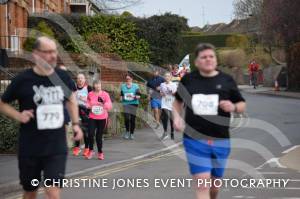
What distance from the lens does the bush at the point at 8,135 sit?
14820 mm

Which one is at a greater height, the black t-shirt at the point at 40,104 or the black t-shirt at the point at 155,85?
the black t-shirt at the point at 40,104

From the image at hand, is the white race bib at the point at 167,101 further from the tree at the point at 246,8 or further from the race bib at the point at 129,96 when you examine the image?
the tree at the point at 246,8

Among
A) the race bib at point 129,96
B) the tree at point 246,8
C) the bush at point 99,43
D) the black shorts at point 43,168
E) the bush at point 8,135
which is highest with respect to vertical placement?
the tree at point 246,8

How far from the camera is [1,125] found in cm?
1484

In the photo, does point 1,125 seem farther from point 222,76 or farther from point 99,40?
point 99,40

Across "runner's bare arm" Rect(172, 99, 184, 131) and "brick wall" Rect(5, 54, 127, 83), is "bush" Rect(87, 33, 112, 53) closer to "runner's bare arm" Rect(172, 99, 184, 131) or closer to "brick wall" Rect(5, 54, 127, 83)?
"brick wall" Rect(5, 54, 127, 83)

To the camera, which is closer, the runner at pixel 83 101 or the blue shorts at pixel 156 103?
the runner at pixel 83 101

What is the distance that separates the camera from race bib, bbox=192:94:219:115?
7.07 metres

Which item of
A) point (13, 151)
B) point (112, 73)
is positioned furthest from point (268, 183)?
point (112, 73)

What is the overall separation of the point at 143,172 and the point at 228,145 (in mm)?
4974

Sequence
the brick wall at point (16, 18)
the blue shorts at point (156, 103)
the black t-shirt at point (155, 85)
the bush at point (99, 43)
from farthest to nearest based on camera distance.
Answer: the bush at point (99, 43) < the brick wall at point (16, 18) < the blue shorts at point (156, 103) < the black t-shirt at point (155, 85)

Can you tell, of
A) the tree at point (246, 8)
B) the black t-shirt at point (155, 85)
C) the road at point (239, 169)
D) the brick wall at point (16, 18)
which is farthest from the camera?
the tree at point (246, 8)

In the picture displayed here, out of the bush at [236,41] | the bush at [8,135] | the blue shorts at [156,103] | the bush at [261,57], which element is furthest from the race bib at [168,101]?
the bush at [236,41]

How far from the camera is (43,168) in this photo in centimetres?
687
